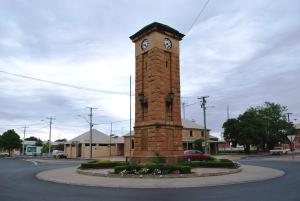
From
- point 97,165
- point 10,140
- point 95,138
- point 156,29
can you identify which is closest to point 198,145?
point 95,138

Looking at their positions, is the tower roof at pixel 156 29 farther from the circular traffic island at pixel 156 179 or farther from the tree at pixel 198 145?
the tree at pixel 198 145

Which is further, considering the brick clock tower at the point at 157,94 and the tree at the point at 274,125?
the tree at the point at 274,125

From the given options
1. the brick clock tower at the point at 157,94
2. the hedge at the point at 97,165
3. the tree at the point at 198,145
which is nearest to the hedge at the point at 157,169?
the brick clock tower at the point at 157,94

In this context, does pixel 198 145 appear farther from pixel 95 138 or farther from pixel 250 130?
pixel 95 138

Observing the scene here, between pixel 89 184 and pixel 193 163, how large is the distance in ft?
42.4

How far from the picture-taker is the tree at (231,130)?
70938 mm

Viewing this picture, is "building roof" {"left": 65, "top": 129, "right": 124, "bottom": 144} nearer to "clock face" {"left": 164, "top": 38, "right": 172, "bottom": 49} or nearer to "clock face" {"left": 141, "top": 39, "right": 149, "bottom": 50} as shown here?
"clock face" {"left": 141, "top": 39, "right": 149, "bottom": 50}

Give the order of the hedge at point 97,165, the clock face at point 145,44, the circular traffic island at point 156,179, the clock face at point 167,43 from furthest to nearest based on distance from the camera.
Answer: the clock face at point 145,44, the clock face at point 167,43, the hedge at point 97,165, the circular traffic island at point 156,179

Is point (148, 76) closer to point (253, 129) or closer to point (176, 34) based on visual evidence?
point (176, 34)

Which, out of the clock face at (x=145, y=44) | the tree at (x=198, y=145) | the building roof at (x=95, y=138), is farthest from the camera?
the building roof at (x=95, y=138)

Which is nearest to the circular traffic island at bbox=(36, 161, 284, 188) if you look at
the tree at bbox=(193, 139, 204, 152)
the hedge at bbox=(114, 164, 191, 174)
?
the hedge at bbox=(114, 164, 191, 174)

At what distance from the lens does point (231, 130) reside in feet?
236

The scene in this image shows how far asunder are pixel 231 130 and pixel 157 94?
157 feet

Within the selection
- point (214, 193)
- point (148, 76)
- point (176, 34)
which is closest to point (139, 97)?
point (148, 76)
